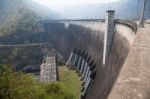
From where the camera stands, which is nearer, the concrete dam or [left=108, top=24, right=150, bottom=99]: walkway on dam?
[left=108, top=24, right=150, bottom=99]: walkway on dam

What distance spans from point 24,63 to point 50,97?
207ft

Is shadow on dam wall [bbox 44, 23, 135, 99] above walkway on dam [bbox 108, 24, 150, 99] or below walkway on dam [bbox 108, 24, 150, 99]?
below

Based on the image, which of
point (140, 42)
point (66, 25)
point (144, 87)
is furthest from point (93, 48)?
point (66, 25)

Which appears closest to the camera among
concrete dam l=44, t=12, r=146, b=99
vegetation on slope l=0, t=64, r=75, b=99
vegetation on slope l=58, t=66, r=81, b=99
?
concrete dam l=44, t=12, r=146, b=99

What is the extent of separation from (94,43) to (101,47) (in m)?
7.56

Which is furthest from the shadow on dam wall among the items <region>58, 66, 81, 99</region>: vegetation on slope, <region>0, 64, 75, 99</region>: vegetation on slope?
<region>0, 64, 75, 99</region>: vegetation on slope

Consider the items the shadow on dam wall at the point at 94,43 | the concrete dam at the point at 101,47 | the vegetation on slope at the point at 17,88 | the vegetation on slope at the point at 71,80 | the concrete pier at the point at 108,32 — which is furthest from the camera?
the vegetation on slope at the point at 71,80

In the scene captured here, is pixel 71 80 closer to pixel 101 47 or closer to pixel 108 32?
pixel 101 47

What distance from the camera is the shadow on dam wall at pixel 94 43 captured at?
2831 cm

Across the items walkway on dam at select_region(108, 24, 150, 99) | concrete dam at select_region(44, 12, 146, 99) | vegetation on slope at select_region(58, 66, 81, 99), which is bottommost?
vegetation on slope at select_region(58, 66, 81, 99)

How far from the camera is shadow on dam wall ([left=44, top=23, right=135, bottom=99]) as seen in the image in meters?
28.3

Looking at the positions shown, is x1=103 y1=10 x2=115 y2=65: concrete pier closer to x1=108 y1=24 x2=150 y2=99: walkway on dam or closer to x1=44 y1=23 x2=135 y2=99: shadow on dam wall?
x1=44 y1=23 x2=135 y2=99: shadow on dam wall

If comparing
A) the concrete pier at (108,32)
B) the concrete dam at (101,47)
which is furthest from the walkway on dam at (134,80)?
the concrete pier at (108,32)

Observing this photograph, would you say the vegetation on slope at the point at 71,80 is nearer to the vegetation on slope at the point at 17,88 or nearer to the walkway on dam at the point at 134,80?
the vegetation on slope at the point at 17,88
